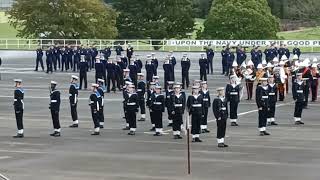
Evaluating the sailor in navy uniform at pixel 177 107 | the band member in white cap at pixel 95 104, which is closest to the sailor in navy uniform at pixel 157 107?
the sailor in navy uniform at pixel 177 107

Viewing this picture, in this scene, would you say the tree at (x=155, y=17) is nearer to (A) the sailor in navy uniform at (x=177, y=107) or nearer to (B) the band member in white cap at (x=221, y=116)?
(A) the sailor in navy uniform at (x=177, y=107)

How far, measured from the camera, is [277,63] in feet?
103

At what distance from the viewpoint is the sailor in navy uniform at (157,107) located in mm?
21969

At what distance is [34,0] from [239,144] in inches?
2019

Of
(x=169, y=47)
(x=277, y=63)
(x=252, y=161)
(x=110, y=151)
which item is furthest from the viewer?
(x=169, y=47)

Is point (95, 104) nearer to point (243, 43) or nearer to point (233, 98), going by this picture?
point (233, 98)

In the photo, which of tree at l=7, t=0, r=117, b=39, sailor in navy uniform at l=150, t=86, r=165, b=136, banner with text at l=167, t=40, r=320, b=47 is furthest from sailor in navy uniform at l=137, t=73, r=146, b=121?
tree at l=7, t=0, r=117, b=39

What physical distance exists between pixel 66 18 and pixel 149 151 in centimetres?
5034

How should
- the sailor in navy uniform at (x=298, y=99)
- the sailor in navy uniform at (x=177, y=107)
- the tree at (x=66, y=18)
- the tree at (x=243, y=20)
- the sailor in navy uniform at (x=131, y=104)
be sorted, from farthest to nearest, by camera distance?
the tree at (x=66, y=18) < the tree at (x=243, y=20) < the sailor in navy uniform at (x=298, y=99) < the sailor in navy uniform at (x=131, y=104) < the sailor in navy uniform at (x=177, y=107)

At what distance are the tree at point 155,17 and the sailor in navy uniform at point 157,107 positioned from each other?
48719 mm

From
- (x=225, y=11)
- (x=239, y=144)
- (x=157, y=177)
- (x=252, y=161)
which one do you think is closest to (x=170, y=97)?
(x=239, y=144)

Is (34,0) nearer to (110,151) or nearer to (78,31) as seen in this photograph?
(78,31)

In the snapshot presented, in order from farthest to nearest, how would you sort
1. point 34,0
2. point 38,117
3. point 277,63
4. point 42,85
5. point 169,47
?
point 34,0 → point 169,47 → point 42,85 → point 277,63 → point 38,117

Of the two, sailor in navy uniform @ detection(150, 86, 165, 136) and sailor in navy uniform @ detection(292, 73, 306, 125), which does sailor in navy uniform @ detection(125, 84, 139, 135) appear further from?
sailor in navy uniform @ detection(292, 73, 306, 125)
